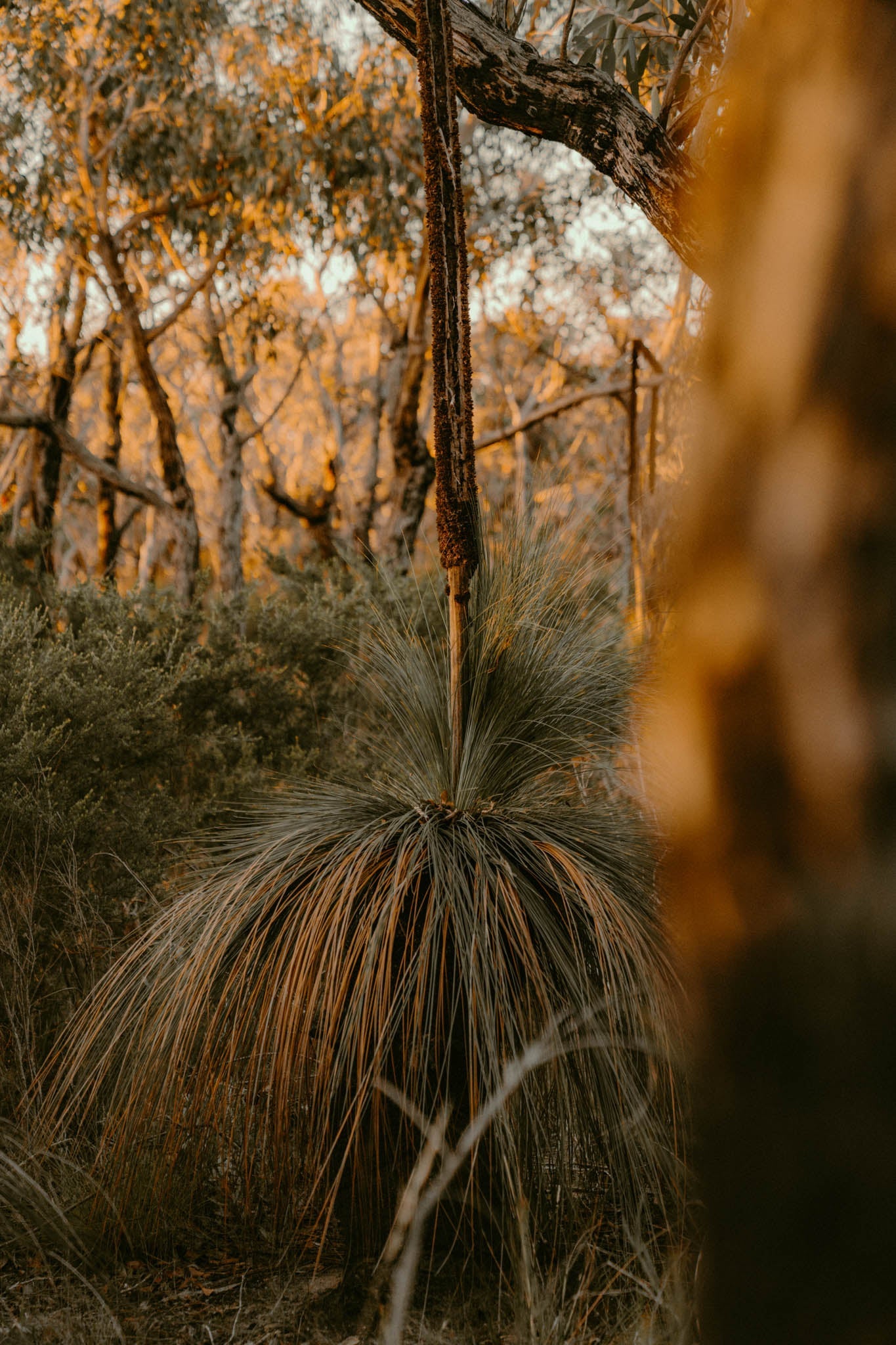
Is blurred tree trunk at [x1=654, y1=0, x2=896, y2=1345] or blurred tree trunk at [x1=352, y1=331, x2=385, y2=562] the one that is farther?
blurred tree trunk at [x1=352, y1=331, x2=385, y2=562]

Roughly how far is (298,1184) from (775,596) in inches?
86.7

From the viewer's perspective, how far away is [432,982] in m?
1.88

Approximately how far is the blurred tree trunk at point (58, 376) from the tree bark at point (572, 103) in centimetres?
926

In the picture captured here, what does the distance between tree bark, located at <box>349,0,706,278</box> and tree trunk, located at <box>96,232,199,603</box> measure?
7573 millimetres

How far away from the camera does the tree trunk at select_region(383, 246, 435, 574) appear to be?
10.7m

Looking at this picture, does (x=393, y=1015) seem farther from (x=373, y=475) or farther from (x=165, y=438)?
(x=373, y=475)

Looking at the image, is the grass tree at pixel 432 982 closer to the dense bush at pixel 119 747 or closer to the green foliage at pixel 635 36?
the dense bush at pixel 119 747

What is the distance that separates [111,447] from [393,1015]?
44.5ft

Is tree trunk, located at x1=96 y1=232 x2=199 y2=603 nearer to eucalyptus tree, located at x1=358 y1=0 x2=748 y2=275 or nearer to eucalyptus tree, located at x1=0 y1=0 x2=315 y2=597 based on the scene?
eucalyptus tree, located at x1=0 y1=0 x2=315 y2=597

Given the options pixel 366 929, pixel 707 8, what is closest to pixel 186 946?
pixel 366 929

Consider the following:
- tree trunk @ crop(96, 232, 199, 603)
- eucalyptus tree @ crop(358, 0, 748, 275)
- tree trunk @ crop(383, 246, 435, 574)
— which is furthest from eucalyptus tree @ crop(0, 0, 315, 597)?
eucalyptus tree @ crop(358, 0, 748, 275)

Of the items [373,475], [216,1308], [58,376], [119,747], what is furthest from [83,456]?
[216,1308]

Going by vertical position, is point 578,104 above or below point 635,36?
below

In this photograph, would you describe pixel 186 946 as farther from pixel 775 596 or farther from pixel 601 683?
→ pixel 775 596
